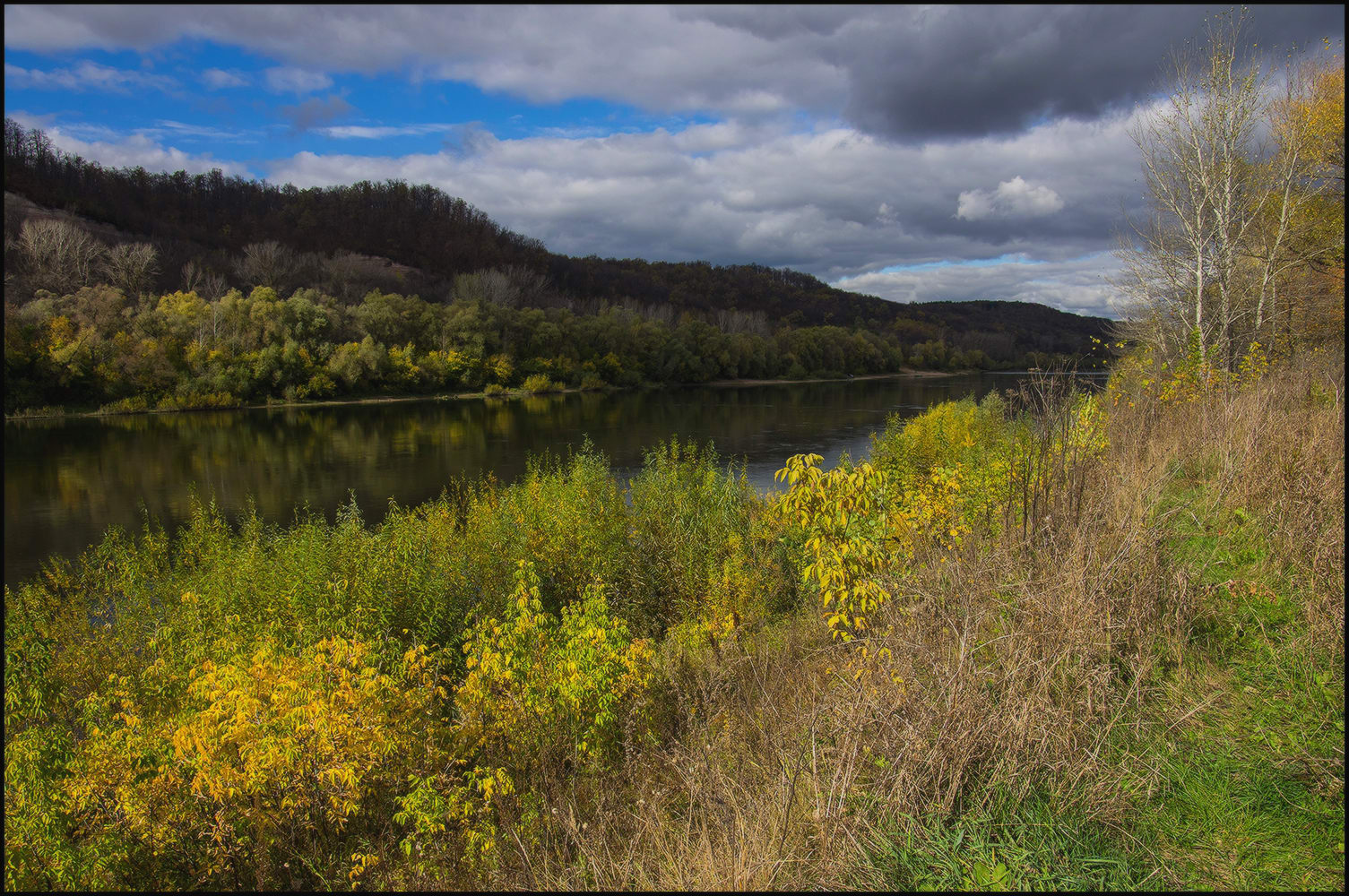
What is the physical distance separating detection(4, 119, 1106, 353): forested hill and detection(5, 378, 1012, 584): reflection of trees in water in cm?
3666

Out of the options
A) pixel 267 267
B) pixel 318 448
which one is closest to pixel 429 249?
pixel 267 267

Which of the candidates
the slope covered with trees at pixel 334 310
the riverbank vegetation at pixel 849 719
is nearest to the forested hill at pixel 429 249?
the slope covered with trees at pixel 334 310

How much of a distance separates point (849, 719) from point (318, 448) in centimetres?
3291

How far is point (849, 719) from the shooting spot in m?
3.96

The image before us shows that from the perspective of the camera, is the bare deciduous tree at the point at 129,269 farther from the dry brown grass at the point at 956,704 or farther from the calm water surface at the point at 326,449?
the dry brown grass at the point at 956,704

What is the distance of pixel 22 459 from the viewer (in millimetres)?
28078

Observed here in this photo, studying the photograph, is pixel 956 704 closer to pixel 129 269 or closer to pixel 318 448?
pixel 318 448

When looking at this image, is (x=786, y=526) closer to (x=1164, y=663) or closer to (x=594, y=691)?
(x=594, y=691)

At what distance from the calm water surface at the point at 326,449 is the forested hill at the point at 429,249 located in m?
36.5

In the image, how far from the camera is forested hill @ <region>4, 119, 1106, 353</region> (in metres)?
83.0

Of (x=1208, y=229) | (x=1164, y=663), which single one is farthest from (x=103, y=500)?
(x=1208, y=229)

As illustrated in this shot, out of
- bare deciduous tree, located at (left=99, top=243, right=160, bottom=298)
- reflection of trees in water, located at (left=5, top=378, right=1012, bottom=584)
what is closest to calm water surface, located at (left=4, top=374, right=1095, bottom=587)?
reflection of trees in water, located at (left=5, top=378, right=1012, bottom=584)

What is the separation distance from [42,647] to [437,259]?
121599 millimetres

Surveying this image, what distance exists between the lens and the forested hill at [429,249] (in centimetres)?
8300
